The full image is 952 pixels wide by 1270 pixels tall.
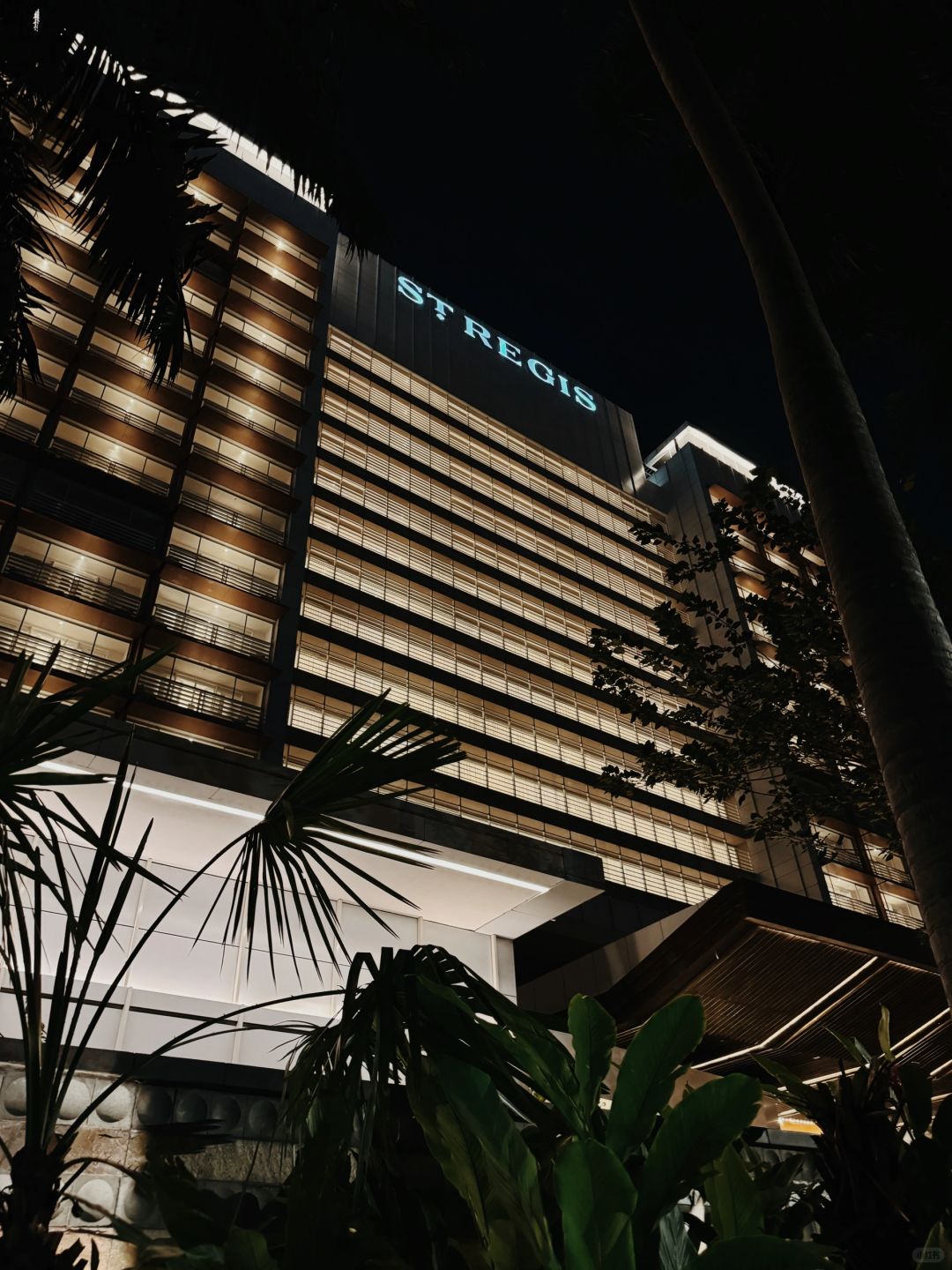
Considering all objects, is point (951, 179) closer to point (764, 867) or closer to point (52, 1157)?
point (52, 1157)

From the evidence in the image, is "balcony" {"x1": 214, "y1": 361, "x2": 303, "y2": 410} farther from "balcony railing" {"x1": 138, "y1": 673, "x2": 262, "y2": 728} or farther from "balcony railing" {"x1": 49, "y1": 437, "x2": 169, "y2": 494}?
"balcony railing" {"x1": 138, "y1": 673, "x2": 262, "y2": 728}

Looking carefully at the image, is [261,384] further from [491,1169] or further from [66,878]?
[491,1169]

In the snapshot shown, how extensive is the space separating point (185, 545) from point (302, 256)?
16666 millimetres

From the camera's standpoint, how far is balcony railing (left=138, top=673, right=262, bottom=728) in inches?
950

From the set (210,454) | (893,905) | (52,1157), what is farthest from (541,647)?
(52,1157)

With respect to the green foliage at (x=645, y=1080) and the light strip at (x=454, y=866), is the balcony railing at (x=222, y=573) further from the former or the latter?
the green foliage at (x=645, y=1080)

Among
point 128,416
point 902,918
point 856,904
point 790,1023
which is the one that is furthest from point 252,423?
point 902,918

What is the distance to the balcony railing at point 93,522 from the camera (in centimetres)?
2491

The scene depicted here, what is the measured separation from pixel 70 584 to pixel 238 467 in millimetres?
7591

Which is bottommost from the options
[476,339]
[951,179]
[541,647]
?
[951,179]

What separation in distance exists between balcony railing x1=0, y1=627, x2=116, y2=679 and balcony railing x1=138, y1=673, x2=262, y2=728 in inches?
52.1

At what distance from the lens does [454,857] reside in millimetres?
10844

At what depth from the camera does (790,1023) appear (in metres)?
14.5

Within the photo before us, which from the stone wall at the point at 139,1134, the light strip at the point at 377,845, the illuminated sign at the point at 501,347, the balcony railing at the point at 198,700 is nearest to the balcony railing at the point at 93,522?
the balcony railing at the point at 198,700
